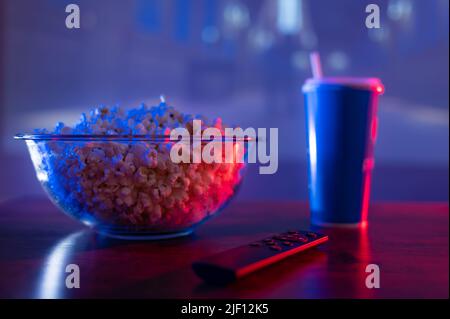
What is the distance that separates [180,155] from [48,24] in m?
0.90

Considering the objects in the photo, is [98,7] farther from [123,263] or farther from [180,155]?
[123,263]

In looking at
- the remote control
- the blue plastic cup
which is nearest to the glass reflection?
the remote control

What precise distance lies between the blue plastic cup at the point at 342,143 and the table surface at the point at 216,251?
0.05 meters

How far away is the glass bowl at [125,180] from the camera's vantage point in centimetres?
61

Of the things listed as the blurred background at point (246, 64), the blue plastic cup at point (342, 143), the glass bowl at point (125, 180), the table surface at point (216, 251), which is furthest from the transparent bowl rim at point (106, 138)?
the blurred background at point (246, 64)

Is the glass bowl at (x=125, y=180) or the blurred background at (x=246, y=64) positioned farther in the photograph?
the blurred background at (x=246, y=64)

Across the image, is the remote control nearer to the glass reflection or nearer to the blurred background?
the glass reflection

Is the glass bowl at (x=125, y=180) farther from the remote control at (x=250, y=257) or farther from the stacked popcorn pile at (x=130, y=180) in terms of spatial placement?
the remote control at (x=250, y=257)

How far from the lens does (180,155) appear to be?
63cm

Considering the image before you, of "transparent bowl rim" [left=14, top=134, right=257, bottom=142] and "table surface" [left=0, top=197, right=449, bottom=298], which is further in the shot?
"transparent bowl rim" [left=14, top=134, right=257, bottom=142]

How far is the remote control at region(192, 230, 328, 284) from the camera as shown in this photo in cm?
47
